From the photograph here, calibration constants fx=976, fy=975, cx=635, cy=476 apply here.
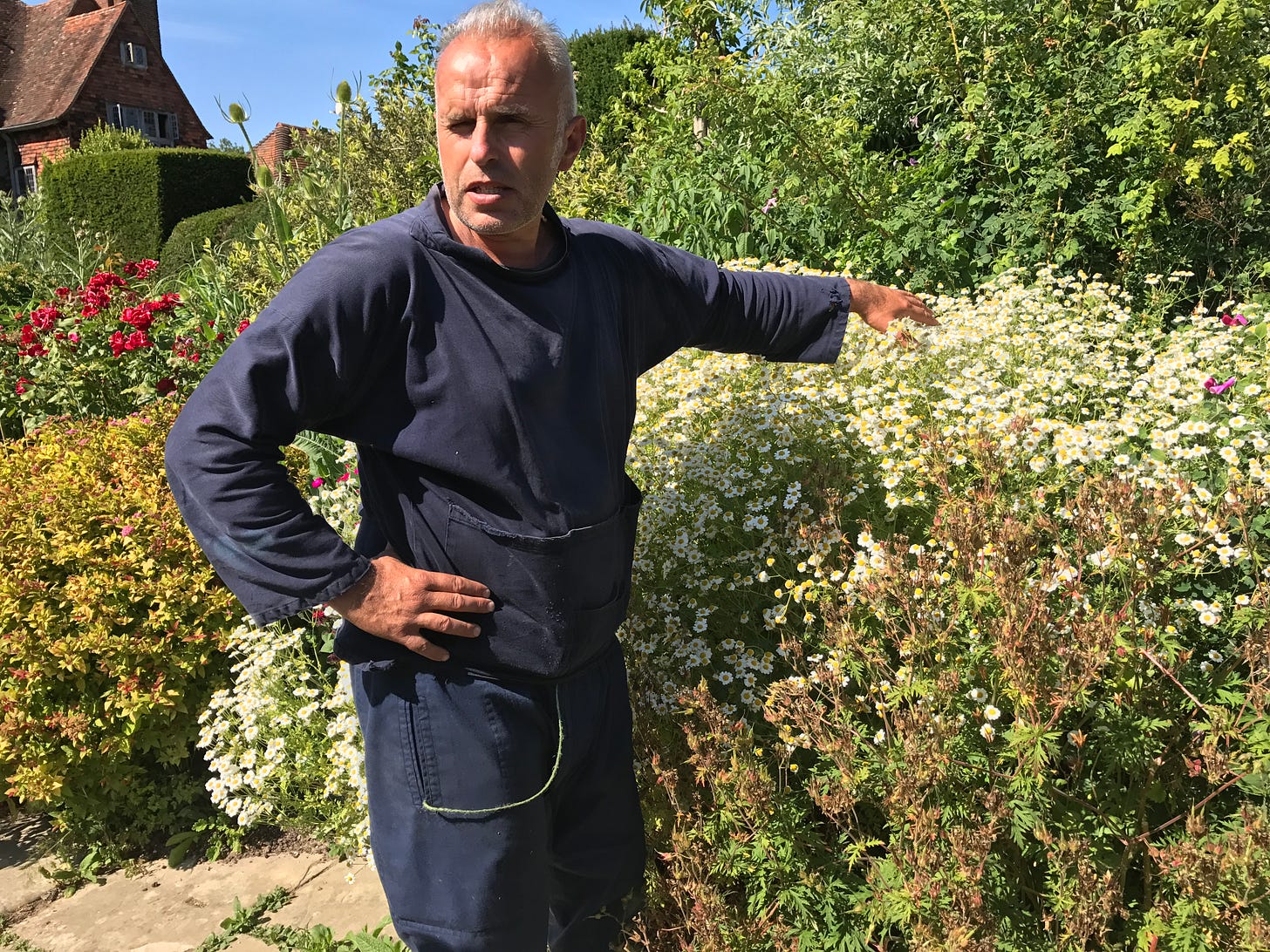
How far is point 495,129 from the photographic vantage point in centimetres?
174

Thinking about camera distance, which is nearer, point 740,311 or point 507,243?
point 507,243

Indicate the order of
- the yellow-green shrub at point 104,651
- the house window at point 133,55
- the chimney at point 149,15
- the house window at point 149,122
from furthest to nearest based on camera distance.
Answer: the chimney at point 149,15
the house window at point 133,55
the house window at point 149,122
the yellow-green shrub at point 104,651

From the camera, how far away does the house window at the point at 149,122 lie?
32.4 metres

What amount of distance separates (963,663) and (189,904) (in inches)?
103

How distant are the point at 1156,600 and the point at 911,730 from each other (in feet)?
3.38

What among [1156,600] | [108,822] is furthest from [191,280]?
[1156,600]

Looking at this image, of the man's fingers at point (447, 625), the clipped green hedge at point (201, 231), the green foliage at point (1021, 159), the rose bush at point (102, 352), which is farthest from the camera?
the clipped green hedge at point (201, 231)

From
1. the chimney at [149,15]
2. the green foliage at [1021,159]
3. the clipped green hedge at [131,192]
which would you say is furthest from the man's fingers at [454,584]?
the chimney at [149,15]

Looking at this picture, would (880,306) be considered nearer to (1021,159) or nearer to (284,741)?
(284,741)

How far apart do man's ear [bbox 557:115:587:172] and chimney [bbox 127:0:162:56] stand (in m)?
39.3

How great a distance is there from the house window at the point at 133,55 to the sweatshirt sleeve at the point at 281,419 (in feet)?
124

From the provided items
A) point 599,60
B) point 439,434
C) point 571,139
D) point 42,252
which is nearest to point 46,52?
point 599,60

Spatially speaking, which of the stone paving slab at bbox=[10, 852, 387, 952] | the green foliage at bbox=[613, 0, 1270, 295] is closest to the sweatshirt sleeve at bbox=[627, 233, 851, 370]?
the stone paving slab at bbox=[10, 852, 387, 952]

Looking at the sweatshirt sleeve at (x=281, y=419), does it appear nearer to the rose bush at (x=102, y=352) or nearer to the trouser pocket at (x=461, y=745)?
the trouser pocket at (x=461, y=745)
